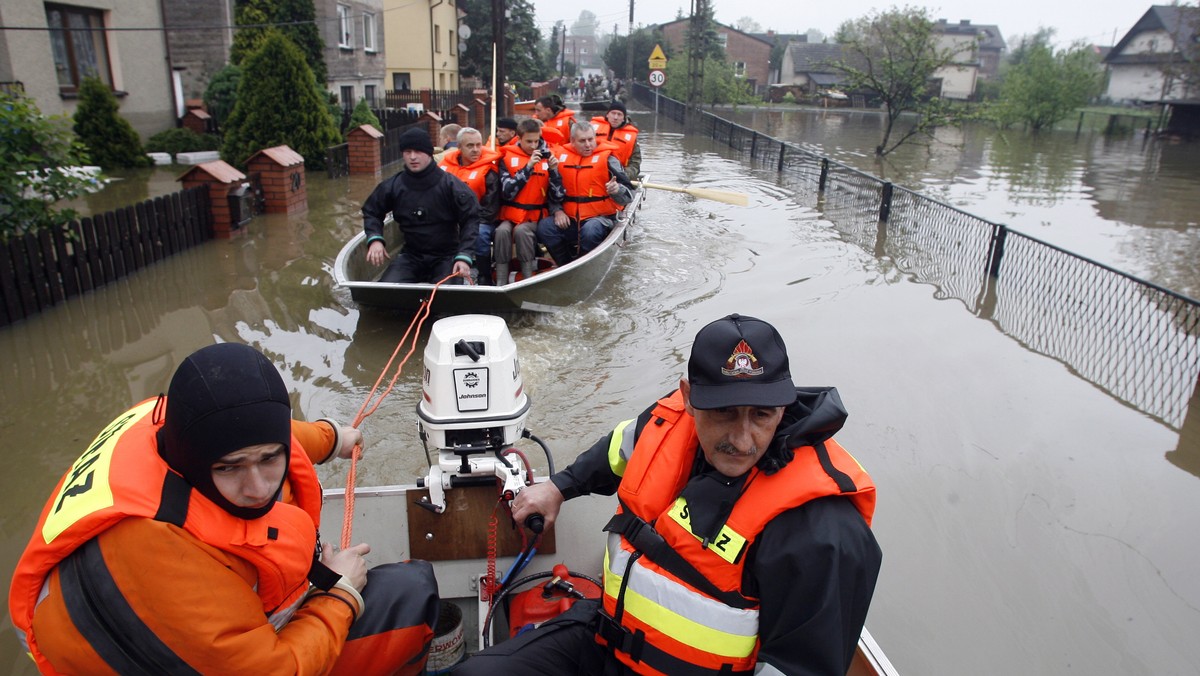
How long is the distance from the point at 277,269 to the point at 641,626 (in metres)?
7.62

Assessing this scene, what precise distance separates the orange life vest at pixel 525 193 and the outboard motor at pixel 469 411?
5269 mm

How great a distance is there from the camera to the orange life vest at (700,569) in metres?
1.90

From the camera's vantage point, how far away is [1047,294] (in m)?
8.47

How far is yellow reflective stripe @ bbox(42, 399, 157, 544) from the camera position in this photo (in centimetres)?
155

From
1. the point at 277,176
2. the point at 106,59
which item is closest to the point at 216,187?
the point at 277,176

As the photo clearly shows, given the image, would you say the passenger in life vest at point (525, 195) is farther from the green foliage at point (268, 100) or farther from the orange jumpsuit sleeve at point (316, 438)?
the green foliage at point (268, 100)

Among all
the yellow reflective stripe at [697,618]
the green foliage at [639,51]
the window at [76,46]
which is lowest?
the yellow reflective stripe at [697,618]

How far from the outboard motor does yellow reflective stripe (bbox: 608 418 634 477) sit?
1.25ft

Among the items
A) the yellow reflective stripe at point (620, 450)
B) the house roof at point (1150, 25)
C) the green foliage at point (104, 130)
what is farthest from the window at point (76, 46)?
the house roof at point (1150, 25)

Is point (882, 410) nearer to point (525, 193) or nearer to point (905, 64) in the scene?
point (525, 193)

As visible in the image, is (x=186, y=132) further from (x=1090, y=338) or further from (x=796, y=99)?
(x=796, y=99)

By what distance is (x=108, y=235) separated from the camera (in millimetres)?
7453

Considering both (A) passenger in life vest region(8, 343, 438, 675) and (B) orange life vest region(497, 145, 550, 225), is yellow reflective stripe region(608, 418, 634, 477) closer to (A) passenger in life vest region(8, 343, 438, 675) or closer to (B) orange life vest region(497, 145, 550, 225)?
(A) passenger in life vest region(8, 343, 438, 675)

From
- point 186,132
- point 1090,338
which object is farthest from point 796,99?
point 1090,338
